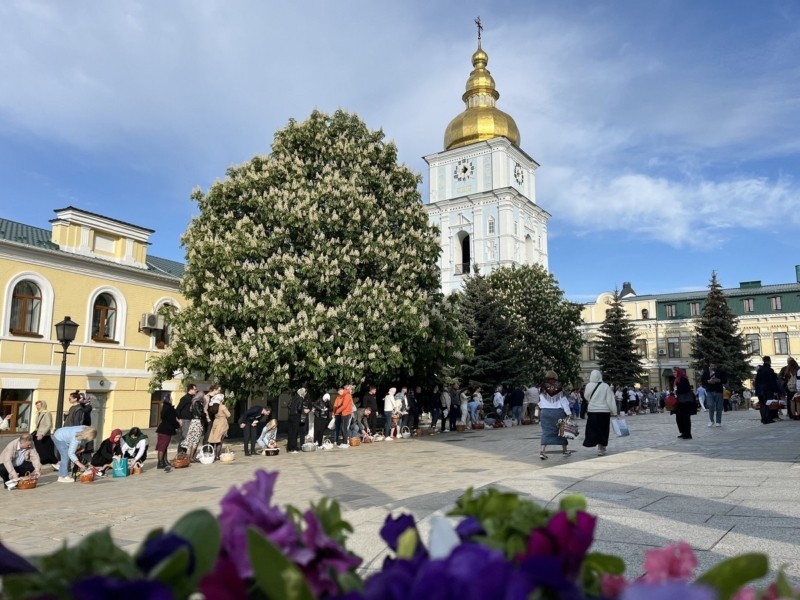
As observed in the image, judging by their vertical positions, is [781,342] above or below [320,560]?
above

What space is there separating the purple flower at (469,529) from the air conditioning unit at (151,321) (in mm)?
25883

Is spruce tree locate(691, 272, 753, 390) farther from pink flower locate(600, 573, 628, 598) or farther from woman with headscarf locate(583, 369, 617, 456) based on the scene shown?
pink flower locate(600, 573, 628, 598)

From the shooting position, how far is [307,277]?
19.5 metres

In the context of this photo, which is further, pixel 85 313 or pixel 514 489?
pixel 85 313

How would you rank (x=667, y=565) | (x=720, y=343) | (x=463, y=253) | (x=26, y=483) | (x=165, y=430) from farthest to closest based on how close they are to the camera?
1. (x=463, y=253)
2. (x=720, y=343)
3. (x=165, y=430)
4. (x=26, y=483)
5. (x=667, y=565)

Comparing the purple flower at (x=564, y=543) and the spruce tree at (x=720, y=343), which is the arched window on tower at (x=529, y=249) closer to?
the spruce tree at (x=720, y=343)

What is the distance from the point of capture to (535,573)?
31.5 inches

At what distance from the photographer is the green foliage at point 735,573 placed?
0.87 metres

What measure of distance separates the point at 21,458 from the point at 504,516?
1377cm

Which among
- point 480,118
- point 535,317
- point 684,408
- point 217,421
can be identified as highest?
point 480,118

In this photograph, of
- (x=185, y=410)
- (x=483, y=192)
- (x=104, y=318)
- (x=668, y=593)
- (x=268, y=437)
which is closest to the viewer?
(x=668, y=593)

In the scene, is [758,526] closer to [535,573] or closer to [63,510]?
[535,573]

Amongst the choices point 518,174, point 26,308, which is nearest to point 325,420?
point 26,308

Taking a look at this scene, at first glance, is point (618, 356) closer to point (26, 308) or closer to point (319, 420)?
point (319, 420)
